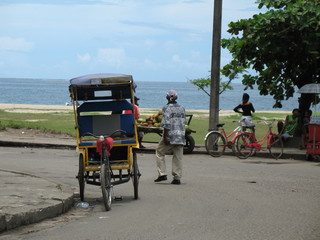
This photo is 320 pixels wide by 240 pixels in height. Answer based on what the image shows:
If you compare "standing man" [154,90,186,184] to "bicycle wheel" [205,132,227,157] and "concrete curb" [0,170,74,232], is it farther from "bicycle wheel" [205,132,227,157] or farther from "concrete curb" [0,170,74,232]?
"bicycle wheel" [205,132,227,157]

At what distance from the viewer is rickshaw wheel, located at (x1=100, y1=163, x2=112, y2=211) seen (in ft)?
34.5

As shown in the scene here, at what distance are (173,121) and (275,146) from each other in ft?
23.6

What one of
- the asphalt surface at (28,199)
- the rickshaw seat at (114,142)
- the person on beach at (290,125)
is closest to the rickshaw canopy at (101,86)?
the rickshaw seat at (114,142)

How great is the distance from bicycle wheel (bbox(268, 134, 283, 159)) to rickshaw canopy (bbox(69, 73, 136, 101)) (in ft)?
27.8

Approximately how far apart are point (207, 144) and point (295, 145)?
12.1 feet

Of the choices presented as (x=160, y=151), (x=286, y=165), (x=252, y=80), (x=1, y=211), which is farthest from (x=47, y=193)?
(x=252, y=80)

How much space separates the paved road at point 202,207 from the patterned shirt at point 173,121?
0.94 m

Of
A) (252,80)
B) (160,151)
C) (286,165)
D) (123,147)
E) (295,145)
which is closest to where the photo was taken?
(123,147)

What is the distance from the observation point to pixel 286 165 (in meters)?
18.6

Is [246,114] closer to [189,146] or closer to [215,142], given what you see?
[215,142]

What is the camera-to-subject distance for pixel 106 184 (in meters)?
10.8

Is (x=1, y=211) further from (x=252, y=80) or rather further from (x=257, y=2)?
(x=252, y=80)

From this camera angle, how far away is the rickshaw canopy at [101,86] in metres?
11.9

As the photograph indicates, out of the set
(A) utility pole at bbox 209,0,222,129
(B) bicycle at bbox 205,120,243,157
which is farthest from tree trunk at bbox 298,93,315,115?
(B) bicycle at bbox 205,120,243,157
